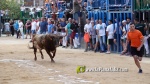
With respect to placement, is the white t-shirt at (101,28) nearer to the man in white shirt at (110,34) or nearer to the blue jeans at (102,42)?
the blue jeans at (102,42)

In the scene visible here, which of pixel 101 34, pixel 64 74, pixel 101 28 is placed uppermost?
pixel 101 28

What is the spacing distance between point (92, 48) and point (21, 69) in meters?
9.93

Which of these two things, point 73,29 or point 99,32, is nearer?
point 99,32

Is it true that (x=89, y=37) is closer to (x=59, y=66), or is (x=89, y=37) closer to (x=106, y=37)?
(x=106, y=37)

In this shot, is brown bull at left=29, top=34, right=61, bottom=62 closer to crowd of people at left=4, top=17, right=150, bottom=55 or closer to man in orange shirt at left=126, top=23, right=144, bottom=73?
crowd of people at left=4, top=17, right=150, bottom=55

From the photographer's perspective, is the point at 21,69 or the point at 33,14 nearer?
the point at 21,69

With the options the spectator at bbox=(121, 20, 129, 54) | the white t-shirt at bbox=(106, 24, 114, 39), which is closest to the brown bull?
the spectator at bbox=(121, 20, 129, 54)

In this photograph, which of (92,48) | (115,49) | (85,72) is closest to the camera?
(85,72)

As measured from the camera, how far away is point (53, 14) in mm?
34875

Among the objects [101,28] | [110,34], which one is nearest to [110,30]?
[110,34]

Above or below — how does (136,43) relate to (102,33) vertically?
above

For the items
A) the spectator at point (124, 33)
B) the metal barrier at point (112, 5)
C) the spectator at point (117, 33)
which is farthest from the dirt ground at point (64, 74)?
the metal barrier at point (112, 5)

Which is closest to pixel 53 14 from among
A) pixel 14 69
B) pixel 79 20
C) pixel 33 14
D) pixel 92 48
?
pixel 79 20

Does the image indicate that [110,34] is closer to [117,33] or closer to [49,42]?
[117,33]
